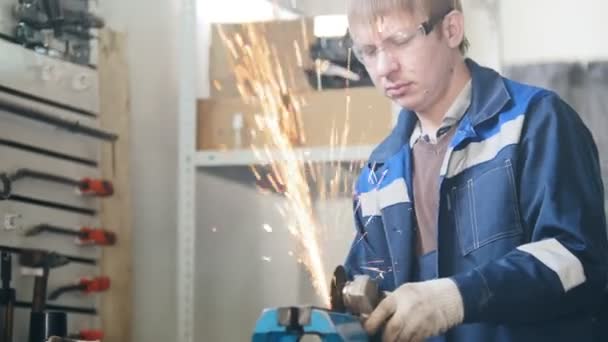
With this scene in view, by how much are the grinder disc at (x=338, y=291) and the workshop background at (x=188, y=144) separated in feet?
1.10

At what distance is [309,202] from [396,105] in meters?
0.25

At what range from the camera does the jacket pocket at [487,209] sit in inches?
51.9

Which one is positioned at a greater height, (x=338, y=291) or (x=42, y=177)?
(x=42, y=177)

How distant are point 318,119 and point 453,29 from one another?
35 centimetres

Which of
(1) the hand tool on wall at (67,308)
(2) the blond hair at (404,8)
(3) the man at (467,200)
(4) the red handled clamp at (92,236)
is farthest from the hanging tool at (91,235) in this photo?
(2) the blond hair at (404,8)

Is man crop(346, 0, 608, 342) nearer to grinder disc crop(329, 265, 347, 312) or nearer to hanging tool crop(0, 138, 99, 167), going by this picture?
grinder disc crop(329, 265, 347, 312)

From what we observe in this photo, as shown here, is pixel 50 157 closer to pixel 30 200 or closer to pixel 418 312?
pixel 30 200

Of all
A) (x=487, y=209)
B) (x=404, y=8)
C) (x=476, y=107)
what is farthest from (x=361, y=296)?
(x=404, y=8)

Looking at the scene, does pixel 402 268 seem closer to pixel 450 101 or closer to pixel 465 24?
pixel 450 101

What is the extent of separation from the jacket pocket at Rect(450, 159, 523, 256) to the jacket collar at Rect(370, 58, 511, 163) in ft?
0.27

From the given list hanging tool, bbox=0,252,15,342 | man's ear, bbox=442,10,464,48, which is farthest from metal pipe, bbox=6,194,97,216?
man's ear, bbox=442,10,464,48

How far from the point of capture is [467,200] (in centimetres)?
136

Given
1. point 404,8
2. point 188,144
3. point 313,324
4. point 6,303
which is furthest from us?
point 188,144

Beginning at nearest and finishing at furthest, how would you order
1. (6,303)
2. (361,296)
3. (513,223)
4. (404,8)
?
1. (361,296)
2. (513,223)
3. (404,8)
4. (6,303)
